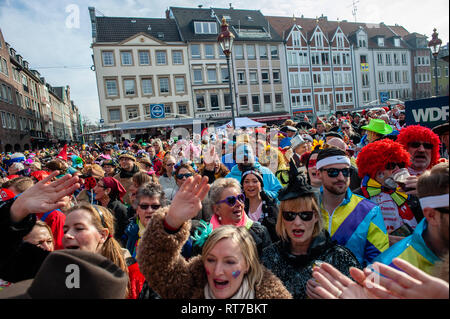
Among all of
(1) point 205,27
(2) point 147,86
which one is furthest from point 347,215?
(1) point 205,27

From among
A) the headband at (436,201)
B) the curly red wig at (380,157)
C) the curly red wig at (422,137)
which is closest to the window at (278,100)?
the curly red wig at (422,137)

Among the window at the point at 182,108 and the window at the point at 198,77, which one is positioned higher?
the window at the point at 198,77

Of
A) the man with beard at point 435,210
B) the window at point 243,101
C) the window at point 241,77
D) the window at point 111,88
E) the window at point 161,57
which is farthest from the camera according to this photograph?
the window at point 243,101

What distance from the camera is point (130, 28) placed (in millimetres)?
29875

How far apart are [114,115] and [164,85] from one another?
19.9ft

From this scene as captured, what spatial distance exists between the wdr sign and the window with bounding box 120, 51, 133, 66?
2955 centimetres

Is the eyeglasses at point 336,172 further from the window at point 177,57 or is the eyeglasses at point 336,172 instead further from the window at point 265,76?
the window at point 265,76

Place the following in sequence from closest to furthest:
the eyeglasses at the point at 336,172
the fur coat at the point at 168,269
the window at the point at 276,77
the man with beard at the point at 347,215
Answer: the fur coat at the point at 168,269 < the man with beard at the point at 347,215 < the eyeglasses at the point at 336,172 < the window at the point at 276,77

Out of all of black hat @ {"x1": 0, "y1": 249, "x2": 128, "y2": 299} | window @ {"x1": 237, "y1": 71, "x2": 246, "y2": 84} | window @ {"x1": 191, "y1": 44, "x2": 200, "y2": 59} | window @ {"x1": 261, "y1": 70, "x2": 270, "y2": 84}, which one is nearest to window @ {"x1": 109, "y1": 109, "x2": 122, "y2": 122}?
window @ {"x1": 191, "y1": 44, "x2": 200, "y2": 59}

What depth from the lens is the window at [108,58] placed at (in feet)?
92.8

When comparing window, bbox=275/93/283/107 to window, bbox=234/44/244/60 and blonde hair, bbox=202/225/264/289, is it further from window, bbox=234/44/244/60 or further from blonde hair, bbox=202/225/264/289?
blonde hair, bbox=202/225/264/289

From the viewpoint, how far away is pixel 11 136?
1204 inches

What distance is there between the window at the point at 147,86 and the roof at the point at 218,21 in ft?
20.3

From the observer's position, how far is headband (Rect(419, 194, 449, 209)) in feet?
3.03
